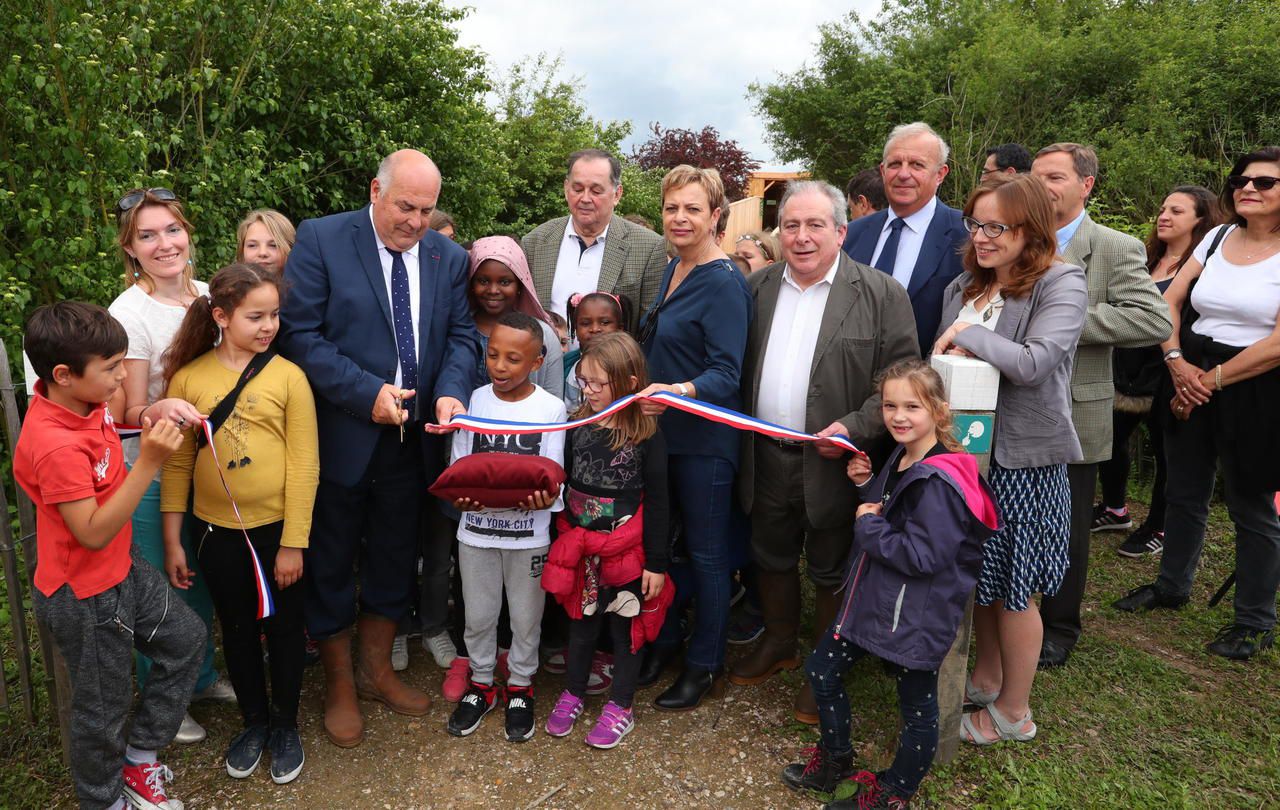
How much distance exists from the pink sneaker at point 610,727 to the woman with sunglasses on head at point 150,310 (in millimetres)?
1775

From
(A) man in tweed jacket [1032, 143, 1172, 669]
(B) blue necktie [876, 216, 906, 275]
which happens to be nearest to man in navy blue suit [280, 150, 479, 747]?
(B) blue necktie [876, 216, 906, 275]

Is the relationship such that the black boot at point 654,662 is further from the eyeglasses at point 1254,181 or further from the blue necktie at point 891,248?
the eyeglasses at point 1254,181

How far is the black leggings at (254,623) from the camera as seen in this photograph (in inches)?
129

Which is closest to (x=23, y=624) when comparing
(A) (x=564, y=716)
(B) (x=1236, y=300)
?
(A) (x=564, y=716)

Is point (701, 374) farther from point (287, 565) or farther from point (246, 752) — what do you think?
point (246, 752)

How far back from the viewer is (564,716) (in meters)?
3.73

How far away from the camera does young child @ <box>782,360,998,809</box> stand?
2867 millimetres

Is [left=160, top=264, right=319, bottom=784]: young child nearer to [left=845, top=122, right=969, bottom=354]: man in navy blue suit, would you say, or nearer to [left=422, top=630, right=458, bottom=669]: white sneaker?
[left=422, top=630, right=458, bottom=669]: white sneaker

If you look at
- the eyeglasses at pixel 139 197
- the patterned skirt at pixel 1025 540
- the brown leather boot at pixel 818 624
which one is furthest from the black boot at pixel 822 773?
the eyeglasses at pixel 139 197

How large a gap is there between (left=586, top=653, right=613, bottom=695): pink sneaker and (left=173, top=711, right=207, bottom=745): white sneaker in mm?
1809

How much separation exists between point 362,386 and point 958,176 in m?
13.5

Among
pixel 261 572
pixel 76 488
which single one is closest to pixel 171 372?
pixel 76 488

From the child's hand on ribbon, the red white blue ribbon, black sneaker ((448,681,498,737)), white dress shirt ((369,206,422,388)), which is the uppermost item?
white dress shirt ((369,206,422,388))

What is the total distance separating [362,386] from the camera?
3.41 meters
